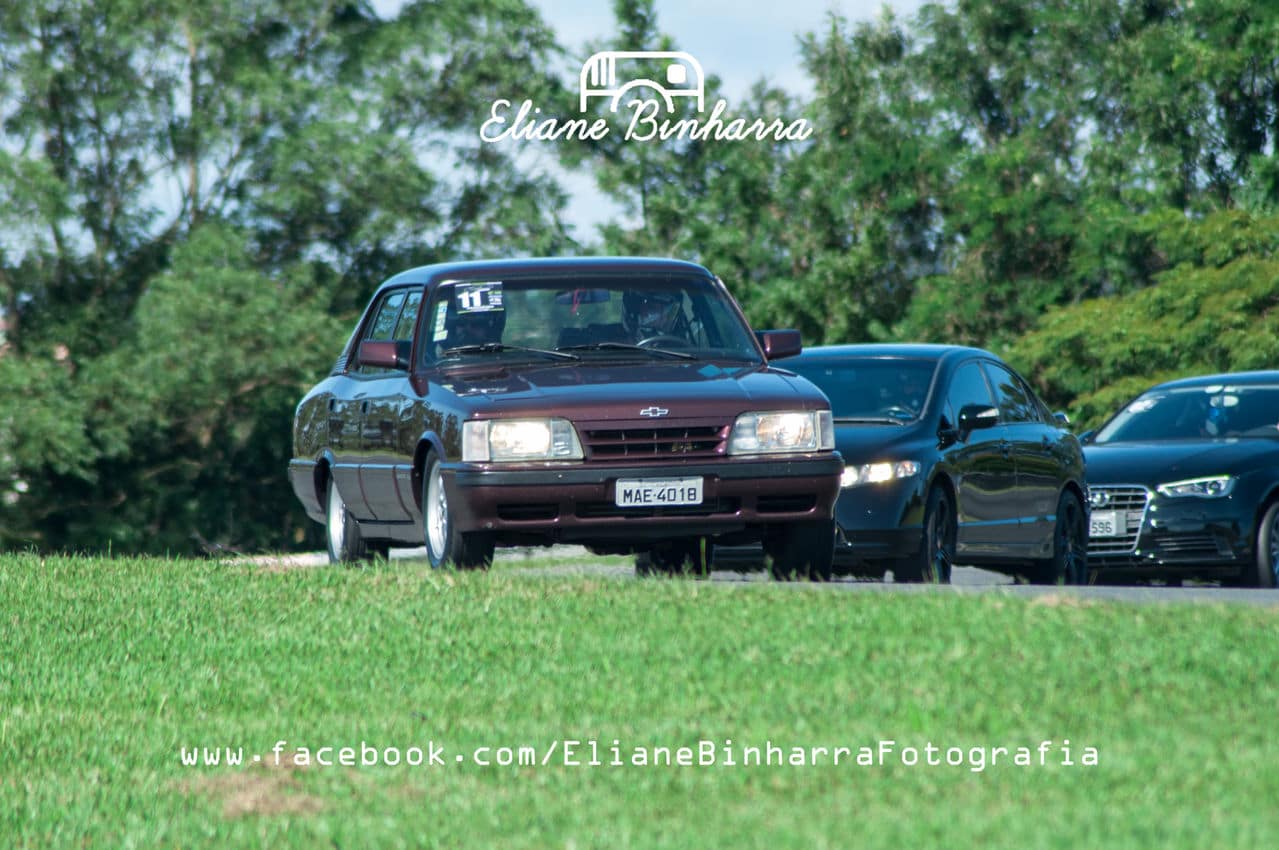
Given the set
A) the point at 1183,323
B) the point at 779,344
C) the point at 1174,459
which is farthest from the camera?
the point at 1183,323

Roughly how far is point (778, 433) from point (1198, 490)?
5.40 metres

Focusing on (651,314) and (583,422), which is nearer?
(583,422)

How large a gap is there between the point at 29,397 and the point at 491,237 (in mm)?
10392

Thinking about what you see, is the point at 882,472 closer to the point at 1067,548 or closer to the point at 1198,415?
the point at 1067,548

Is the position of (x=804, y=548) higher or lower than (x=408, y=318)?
lower

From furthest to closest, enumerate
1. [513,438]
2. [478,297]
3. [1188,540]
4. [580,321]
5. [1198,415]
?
[1198,415]
[1188,540]
[478,297]
[580,321]
[513,438]

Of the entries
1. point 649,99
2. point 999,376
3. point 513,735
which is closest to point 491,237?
point 649,99

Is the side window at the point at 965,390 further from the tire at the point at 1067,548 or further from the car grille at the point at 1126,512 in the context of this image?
the car grille at the point at 1126,512

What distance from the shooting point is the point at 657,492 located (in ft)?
35.3

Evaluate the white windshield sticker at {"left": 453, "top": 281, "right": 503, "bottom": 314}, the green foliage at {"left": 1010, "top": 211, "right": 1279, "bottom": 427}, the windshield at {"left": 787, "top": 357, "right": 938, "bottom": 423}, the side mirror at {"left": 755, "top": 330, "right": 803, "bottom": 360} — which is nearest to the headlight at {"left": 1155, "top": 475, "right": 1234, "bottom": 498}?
the windshield at {"left": 787, "top": 357, "right": 938, "bottom": 423}

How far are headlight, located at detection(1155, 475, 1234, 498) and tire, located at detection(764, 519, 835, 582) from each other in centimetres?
471

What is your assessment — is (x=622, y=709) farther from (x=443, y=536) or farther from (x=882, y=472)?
(x=882, y=472)

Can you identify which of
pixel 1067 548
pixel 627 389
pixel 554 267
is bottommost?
pixel 1067 548

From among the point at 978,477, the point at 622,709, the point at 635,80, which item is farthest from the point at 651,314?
the point at 635,80
